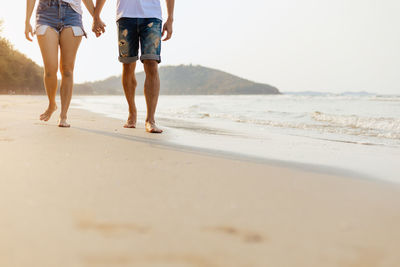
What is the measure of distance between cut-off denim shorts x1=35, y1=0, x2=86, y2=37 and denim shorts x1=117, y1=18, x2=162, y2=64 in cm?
47

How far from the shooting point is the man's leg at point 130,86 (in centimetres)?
372

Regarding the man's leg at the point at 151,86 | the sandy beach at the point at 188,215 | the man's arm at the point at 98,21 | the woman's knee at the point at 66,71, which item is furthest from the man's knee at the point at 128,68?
the sandy beach at the point at 188,215

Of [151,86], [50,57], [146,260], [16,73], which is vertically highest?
[16,73]

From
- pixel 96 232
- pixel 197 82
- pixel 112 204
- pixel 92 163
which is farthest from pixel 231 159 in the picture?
pixel 197 82

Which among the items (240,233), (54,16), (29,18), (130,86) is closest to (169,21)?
(130,86)

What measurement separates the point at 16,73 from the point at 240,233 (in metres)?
37.1

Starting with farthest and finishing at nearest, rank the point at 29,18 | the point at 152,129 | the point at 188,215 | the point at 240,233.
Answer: the point at 29,18 < the point at 152,129 < the point at 188,215 < the point at 240,233

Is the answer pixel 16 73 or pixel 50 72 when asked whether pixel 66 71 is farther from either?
pixel 16 73

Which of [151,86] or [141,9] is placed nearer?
[141,9]

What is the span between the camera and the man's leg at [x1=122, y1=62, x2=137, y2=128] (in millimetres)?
3725

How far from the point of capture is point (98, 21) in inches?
144

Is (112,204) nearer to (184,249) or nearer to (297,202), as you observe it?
(184,249)

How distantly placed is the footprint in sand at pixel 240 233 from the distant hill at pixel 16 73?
3328 centimetres

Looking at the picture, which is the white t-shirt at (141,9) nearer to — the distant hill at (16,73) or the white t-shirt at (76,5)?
the white t-shirt at (76,5)
